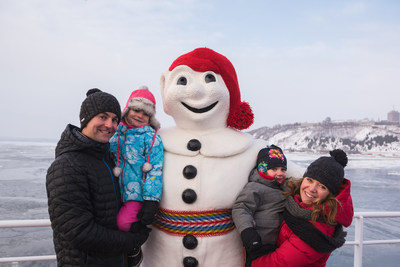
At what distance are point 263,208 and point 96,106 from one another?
43.4 inches

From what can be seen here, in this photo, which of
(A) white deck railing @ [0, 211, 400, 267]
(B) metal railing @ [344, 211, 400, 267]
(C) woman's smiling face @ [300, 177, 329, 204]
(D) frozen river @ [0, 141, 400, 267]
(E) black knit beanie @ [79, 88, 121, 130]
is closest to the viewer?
(E) black knit beanie @ [79, 88, 121, 130]

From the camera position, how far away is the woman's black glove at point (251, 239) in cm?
165

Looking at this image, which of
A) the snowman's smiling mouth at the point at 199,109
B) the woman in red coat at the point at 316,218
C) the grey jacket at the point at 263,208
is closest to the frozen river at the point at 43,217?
the snowman's smiling mouth at the point at 199,109

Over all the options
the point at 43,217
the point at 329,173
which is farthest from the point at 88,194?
the point at 43,217

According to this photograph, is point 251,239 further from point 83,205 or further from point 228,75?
point 228,75

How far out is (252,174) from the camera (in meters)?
2.03

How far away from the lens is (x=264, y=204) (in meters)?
1.85

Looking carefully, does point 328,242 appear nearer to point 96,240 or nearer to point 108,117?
point 96,240

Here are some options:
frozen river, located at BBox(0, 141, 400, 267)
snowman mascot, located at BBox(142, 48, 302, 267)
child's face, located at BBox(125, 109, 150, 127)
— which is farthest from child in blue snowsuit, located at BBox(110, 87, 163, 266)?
frozen river, located at BBox(0, 141, 400, 267)

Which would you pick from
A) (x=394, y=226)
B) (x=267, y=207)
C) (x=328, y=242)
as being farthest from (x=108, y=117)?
(x=394, y=226)

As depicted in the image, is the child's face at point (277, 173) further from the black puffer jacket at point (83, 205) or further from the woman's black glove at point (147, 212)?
the black puffer jacket at point (83, 205)

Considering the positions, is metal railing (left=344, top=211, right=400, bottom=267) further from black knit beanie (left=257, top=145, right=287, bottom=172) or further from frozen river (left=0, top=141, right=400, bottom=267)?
frozen river (left=0, top=141, right=400, bottom=267)

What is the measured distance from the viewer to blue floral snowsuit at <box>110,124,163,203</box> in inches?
68.5

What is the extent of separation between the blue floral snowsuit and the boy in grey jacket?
490 millimetres
